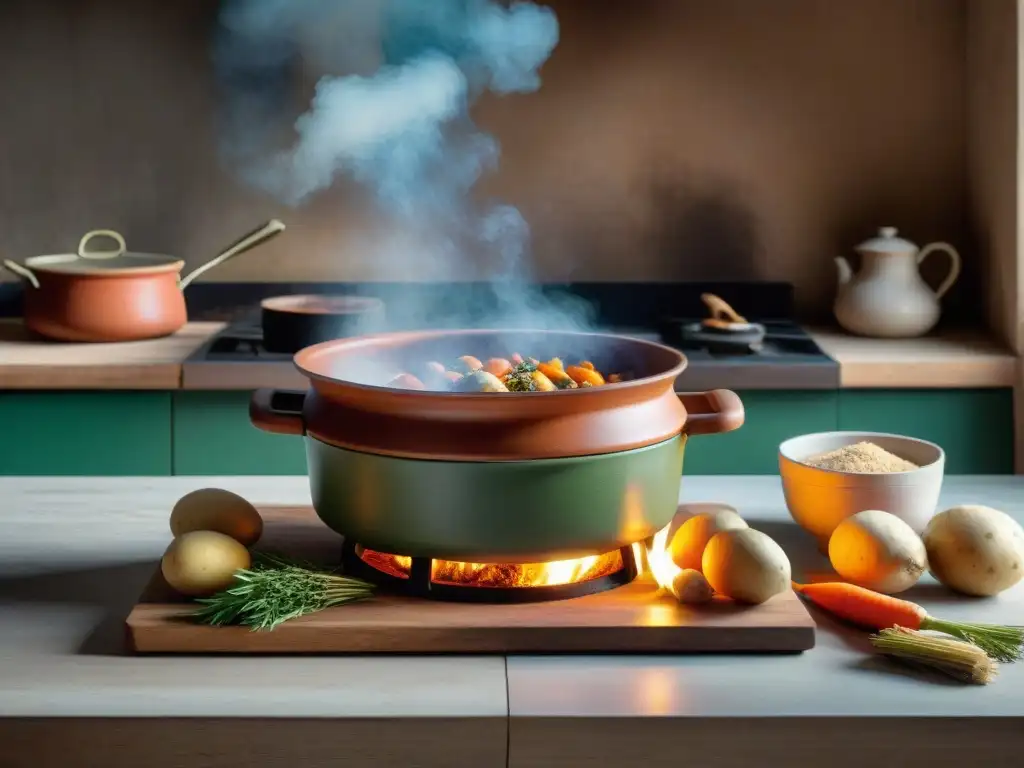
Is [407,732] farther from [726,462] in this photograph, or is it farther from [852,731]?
[726,462]

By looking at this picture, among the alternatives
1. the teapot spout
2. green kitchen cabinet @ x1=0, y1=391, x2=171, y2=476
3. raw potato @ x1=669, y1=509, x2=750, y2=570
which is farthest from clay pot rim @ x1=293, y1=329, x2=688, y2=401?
the teapot spout

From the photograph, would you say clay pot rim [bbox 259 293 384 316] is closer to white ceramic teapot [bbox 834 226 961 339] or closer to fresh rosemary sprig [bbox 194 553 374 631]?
white ceramic teapot [bbox 834 226 961 339]

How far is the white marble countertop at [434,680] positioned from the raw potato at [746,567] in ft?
0.21

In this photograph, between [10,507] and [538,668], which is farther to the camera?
[10,507]

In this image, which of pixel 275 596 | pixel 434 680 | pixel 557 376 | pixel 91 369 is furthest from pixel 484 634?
pixel 91 369

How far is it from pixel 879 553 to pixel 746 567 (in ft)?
0.49

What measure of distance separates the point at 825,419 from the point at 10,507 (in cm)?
169

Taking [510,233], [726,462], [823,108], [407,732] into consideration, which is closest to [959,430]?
[726,462]

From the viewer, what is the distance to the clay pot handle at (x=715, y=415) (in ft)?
4.38

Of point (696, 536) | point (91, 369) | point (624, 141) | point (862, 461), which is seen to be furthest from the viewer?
point (624, 141)

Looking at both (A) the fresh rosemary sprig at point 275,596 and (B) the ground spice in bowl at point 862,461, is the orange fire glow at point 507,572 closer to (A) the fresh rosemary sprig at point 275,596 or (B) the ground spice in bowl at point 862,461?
(A) the fresh rosemary sprig at point 275,596

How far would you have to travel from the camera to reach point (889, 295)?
3.02 meters

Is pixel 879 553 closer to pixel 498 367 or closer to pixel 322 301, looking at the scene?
pixel 498 367

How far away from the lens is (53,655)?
3.72 ft
